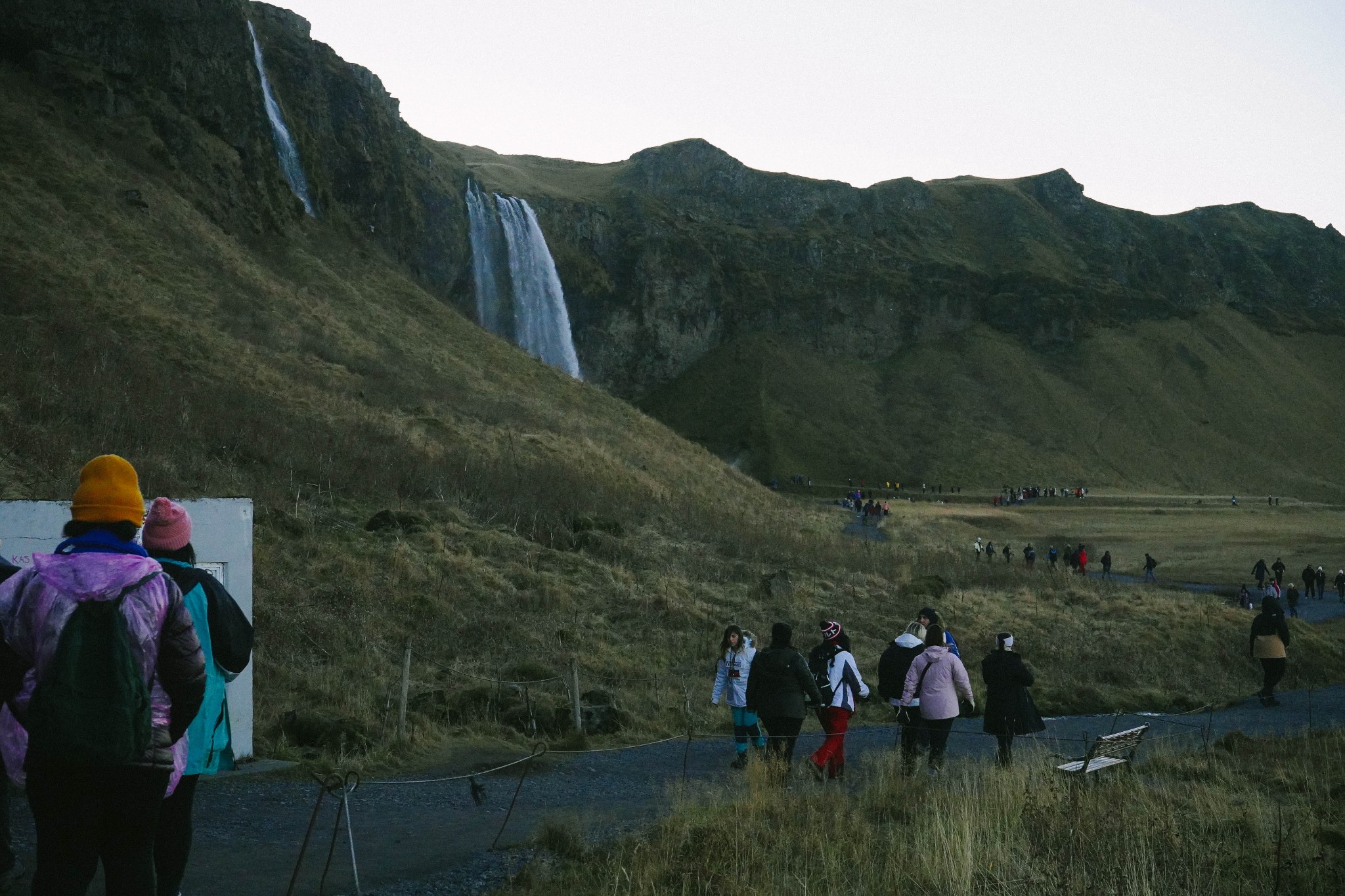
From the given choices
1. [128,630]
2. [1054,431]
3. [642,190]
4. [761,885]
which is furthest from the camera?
[642,190]

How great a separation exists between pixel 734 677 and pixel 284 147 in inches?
2213

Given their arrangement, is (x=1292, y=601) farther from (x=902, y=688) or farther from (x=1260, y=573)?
(x=902, y=688)

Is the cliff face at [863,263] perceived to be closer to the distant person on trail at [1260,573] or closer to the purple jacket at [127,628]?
the distant person on trail at [1260,573]

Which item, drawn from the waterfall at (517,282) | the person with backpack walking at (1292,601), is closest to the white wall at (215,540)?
the person with backpack walking at (1292,601)

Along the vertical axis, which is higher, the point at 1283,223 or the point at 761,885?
the point at 1283,223

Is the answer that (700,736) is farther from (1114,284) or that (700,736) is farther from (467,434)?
(1114,284)

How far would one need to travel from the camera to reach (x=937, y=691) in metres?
9.82

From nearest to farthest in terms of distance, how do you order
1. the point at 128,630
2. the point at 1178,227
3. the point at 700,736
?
the point at 128,630, the point at 700,736, the point at 1178,227

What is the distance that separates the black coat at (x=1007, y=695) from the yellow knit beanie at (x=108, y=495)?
316 inches

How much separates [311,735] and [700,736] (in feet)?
15.5

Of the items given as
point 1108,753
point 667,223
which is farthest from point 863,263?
point 1108,753

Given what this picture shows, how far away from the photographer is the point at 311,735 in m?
11.4

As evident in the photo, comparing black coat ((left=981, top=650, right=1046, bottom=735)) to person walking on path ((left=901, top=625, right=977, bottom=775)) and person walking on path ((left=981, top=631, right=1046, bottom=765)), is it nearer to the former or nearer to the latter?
person walking on path ((left=981, top=631, right=1046, bottom=765))

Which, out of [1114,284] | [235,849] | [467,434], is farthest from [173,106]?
[1114,284]
